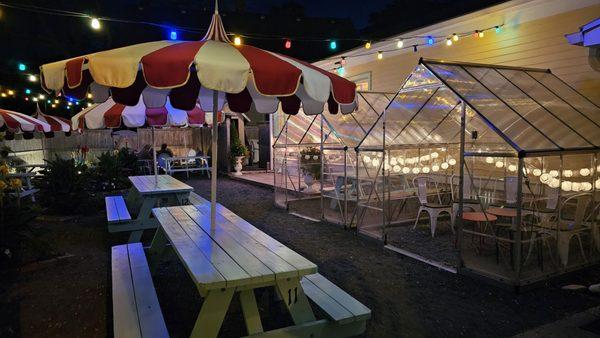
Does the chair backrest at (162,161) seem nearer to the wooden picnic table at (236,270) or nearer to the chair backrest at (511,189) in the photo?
the wooden picnic table at (236,270)

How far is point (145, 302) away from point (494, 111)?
4.46m

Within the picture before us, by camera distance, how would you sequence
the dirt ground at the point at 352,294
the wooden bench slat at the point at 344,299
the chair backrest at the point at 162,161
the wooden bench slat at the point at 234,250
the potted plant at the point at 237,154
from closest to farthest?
the wooden bench slat at the point at 234,250, the wooden bench slat at the point at 344,299, the dirt ground at the point at 352,294, the chair backrest at the point at 162,161, the potted plant at the point at 237,154

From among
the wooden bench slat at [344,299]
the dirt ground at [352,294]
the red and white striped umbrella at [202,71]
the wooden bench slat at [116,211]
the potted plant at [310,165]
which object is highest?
the red and white striped umbrella at [202,71]

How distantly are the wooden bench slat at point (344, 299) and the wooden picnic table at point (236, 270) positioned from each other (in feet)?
0.99

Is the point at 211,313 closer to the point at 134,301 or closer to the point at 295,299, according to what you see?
the point at 295,299

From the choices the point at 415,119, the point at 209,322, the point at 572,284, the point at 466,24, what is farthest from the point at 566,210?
the point at 209,322

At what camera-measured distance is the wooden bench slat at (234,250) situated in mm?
2629

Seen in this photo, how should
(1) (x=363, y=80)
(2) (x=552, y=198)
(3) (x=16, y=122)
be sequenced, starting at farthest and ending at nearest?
(1) (x=363, y=80)
(3) (x=16, y=122)
(2) (x=552, y=198)

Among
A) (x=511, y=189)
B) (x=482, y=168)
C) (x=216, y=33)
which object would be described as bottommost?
(x=511, y=189)

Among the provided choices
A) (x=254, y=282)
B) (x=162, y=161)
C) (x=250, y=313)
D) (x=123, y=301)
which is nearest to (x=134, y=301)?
(x=123, y=301)

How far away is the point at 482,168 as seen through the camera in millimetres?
7828

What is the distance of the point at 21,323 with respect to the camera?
3650 mm

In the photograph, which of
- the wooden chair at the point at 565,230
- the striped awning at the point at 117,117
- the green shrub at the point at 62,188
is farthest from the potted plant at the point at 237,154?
the wooden chair at the point at 565,230

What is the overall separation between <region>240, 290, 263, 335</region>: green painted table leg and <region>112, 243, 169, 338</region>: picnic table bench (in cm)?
56
